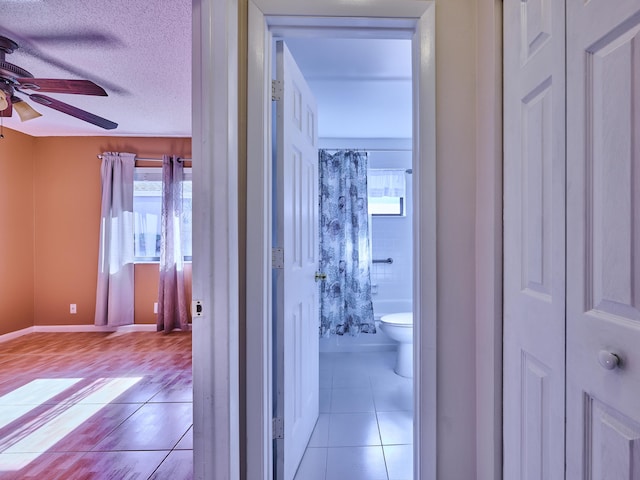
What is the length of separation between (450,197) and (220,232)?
867 millimetres

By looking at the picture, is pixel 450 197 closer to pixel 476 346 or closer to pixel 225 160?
pixel 476 346

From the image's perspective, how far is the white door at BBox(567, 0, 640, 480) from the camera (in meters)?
0.63

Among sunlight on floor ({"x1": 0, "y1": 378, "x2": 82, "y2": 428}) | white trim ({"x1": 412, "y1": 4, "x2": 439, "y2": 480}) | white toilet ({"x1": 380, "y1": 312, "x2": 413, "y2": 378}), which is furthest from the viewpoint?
white toilet ({"x1": 380, "y1": 312, "x2": 413, "y2": 378})

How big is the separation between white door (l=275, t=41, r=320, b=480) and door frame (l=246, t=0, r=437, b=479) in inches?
6.4

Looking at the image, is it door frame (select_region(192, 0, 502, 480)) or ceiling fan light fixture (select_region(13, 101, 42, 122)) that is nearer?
door frame (select_region(192, 0, 502, 480))

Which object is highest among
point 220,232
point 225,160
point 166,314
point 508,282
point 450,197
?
point 225,160

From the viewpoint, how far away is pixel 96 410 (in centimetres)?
226

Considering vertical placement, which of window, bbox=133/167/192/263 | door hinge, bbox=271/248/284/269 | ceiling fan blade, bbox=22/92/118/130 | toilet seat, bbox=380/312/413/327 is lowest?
toilet seat, bbox=380/312/413/327

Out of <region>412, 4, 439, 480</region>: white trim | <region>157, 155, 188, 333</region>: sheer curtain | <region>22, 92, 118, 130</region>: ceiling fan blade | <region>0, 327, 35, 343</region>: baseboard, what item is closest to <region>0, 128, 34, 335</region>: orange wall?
<region>0, 327, 35, 343</region>: baseboard

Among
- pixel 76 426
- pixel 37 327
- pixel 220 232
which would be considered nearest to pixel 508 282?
pixel 220 232

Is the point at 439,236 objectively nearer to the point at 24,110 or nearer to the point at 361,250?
the point at 361,250

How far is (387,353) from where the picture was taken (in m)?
3.45

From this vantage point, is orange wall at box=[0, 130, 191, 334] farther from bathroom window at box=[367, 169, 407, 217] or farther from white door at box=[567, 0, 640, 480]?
white door at box=[567, 0, 640, 480]

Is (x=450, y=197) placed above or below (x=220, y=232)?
above
